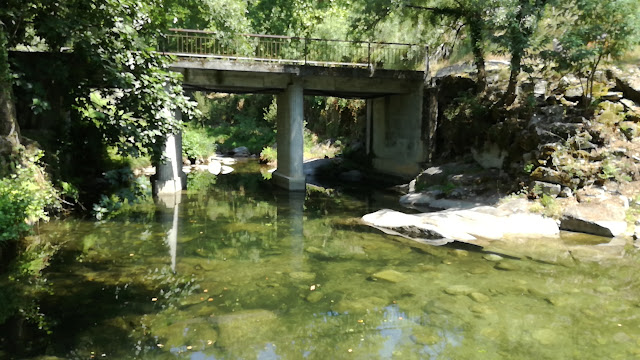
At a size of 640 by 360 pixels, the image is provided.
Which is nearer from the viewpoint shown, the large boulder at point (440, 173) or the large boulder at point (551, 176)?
the large boulder at point (551, 176)

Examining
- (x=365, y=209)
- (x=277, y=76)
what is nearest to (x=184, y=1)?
(x=277, y=76)

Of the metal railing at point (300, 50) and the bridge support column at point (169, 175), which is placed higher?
the metal railing at point (300, 50)

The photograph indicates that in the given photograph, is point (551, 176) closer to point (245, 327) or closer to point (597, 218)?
point (597, 218)

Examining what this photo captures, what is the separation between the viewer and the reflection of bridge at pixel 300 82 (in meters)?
16.5

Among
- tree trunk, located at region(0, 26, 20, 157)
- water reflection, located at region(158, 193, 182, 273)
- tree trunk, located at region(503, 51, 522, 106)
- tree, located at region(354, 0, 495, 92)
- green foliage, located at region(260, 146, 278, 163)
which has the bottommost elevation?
water reflection, located at region(158, 193, 182, 273)

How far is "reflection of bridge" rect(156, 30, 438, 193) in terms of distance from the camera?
16.5 metres

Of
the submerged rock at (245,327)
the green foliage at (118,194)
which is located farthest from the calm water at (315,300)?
the green foliage at (118,194)

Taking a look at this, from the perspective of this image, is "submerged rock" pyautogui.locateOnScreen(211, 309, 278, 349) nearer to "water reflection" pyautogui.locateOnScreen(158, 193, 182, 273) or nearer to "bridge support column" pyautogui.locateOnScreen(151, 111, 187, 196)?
"water reflection" pyautogui.locateOnScreen(158, 193, 182, 273)

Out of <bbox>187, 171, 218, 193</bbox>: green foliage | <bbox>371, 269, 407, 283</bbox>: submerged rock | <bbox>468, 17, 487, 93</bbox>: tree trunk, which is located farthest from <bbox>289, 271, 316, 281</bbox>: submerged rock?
<bbox>187, 171, 218, 193</bbox>: green foliage

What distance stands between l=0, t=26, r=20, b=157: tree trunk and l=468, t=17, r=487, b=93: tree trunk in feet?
41.4

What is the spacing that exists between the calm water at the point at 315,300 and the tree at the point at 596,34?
6.25 m

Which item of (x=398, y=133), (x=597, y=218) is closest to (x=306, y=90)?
(x=398, y=133)

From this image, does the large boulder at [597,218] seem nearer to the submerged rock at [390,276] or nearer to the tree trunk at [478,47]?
the submerged rock at [390,276]

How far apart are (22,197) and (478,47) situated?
44.1ft
